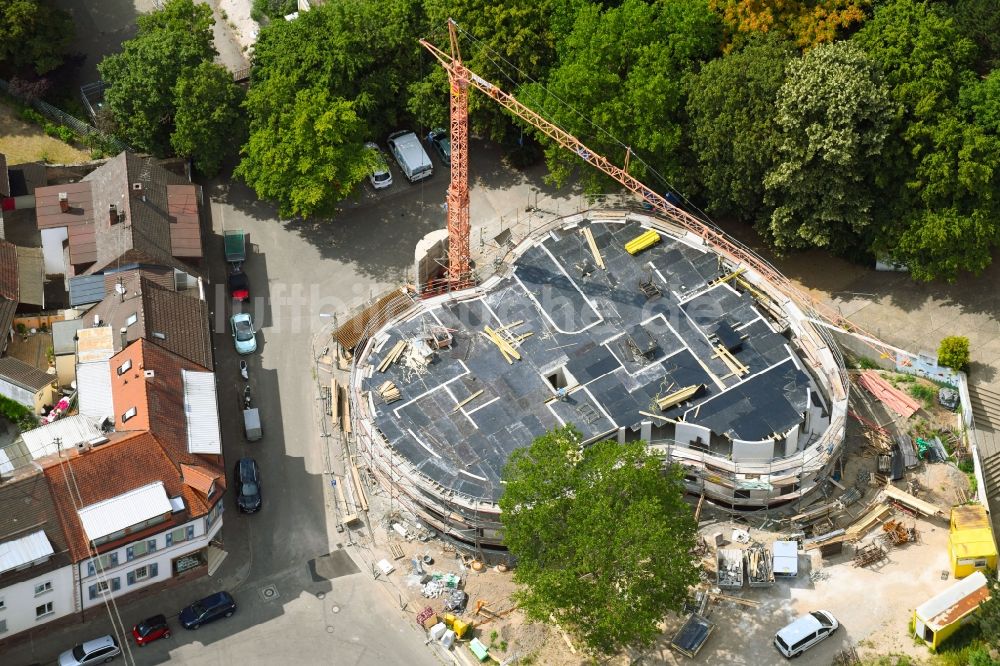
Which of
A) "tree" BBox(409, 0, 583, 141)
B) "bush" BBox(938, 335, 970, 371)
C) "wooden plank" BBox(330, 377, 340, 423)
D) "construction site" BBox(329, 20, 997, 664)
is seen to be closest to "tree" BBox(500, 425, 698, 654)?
"construction site" BBox(329, 20, 997, 664)

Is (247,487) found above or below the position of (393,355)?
below

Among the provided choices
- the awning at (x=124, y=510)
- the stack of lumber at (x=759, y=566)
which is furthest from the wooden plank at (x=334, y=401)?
the stack of lumber at (x=759, y=566)

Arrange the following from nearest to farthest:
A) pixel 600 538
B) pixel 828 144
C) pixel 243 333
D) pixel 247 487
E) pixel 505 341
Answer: pixel 600 538 < pixel 247 487 < pixel 828 144 < pixel 505 341 < pixel 243 333

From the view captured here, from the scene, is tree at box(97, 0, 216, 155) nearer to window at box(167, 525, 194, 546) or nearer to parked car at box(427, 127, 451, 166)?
parked car at box(427, 127, 451, 166)

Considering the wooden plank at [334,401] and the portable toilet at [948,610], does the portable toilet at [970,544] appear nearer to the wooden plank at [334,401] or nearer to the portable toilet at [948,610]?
the portable toilet at [948,610]

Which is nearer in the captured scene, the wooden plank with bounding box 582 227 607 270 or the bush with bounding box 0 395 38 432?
the bush with bounding box 0 395 38 432

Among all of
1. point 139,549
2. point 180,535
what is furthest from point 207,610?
point 139,549

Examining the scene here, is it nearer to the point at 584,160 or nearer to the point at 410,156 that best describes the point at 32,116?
the point at 410,156
